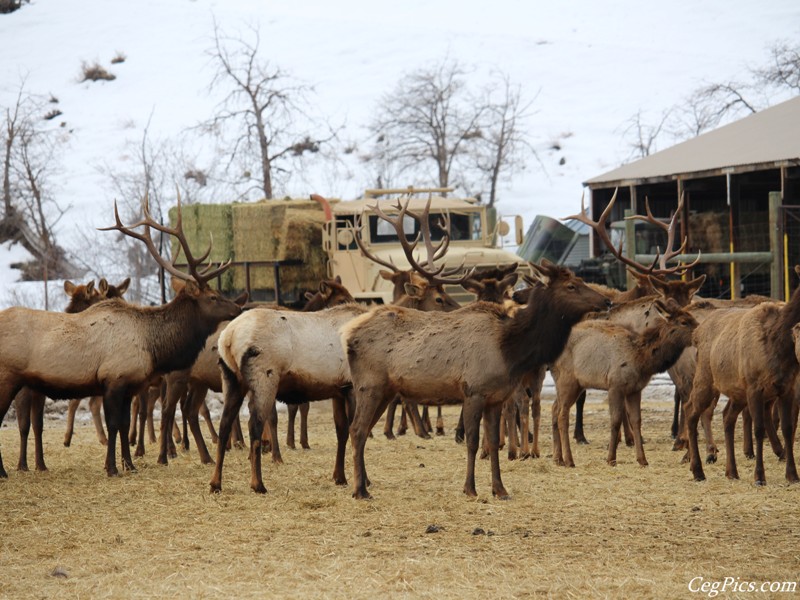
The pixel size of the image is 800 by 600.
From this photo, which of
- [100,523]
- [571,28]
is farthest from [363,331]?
[571,28]

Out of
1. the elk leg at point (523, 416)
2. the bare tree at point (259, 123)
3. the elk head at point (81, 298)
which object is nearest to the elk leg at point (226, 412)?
the elk leg at point (523, 416)

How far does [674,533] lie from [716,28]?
73816 millimetres

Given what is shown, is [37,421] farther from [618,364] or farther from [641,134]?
[641,134]

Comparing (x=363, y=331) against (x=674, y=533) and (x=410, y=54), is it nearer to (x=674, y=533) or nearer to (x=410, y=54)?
(x=674, y=533)

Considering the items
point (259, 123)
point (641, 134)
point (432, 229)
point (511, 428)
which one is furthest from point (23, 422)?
point (641, 134)

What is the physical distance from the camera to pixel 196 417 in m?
12.6

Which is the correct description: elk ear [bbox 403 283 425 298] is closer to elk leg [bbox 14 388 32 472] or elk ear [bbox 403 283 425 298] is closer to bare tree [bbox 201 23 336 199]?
elk leg [bbox 14 388 32 472]

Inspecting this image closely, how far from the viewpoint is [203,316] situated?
1193cm

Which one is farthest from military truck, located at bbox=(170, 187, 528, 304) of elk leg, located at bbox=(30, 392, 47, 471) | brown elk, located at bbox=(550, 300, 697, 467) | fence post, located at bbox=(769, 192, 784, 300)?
elk leg, located at bbox=(30, 392, 47, 471)

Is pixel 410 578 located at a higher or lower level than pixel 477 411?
lower

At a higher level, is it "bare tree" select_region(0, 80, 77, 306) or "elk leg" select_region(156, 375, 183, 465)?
"bare tree" select_region(0, 80, 77, 306)

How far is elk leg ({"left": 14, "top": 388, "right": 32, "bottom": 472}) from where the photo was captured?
11.8m

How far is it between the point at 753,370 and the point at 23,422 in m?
7.24

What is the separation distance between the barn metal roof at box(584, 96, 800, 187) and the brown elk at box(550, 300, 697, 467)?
10154mm
